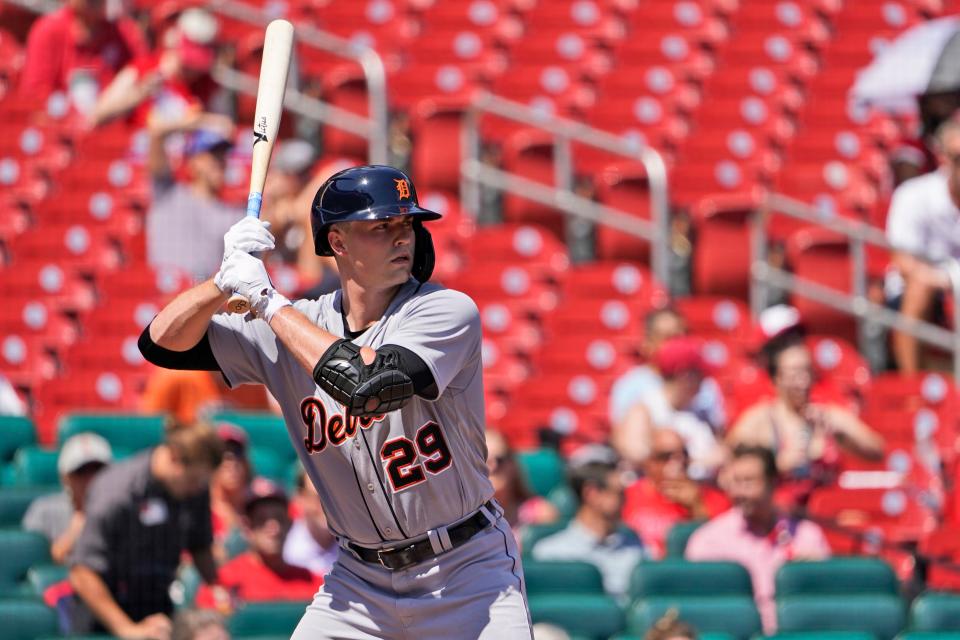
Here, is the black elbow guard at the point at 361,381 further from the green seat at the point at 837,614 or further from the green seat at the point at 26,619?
the green seat at the point at 837,614

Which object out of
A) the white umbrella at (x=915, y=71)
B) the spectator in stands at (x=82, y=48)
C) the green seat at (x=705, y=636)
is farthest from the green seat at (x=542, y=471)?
the spectator in stands at (x=82, y=48)

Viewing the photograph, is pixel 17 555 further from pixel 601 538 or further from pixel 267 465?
pixel 601 538

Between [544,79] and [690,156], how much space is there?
3.68ft

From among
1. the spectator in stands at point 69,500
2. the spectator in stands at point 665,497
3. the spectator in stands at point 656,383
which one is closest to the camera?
the spectator in stands at point 69,500

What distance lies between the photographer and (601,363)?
8.96m

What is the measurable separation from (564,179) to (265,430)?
2676mm

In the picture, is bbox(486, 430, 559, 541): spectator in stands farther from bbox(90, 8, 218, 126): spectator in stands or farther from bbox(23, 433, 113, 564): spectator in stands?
Answer: bbox(90, 8, 218, 126): spectator in stands

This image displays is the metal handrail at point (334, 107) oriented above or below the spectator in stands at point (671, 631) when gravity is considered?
above

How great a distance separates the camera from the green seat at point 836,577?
20.4 feet

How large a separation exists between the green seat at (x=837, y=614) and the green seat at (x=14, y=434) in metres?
3.26

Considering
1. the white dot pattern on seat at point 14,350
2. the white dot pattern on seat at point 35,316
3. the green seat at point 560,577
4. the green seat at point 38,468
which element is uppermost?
the white dot pattern on seat at point 35,316

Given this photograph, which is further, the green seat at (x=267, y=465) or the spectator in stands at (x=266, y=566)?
the green seat at (x=267, y=465)

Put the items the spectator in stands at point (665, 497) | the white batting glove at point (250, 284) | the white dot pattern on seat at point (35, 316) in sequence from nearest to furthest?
the white batting glove at point (250, 284), the spectator in stands at point (665, 497), the white dot pattern on seat at point (35, 316)

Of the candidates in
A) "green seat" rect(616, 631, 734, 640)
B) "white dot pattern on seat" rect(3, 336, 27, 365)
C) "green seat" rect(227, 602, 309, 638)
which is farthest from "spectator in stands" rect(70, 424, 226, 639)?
"white dot pattern on seat" rect(3, 336, 27, 365)
